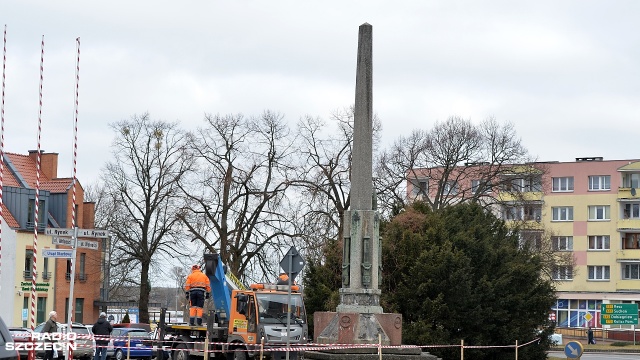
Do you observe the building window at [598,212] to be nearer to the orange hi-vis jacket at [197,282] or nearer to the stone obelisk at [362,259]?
the orange hi-vis jacket at [197,282]

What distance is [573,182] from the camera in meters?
86.0

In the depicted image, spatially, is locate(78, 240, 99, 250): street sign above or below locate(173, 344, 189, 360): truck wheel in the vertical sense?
above

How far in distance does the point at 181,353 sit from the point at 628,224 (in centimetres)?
6150

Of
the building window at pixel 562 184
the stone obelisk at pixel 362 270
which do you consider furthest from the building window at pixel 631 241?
the stone obelisk at pixel 362 270

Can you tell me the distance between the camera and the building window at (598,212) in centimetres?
8444

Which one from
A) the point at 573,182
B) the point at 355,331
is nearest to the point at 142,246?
the point at 355,331

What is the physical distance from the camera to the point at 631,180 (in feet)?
274

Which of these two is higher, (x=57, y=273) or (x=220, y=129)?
(x=220, y=129)

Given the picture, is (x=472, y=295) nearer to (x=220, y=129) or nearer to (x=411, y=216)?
(x=411, y=216)

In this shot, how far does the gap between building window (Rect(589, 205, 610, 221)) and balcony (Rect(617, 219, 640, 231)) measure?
1301 millimetres

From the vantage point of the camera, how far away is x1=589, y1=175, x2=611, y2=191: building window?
84.5 m

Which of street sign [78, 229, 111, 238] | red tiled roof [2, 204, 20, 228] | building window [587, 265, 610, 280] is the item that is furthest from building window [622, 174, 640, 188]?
street sign [78, 229, 111, 238]

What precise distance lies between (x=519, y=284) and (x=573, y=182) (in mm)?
51409

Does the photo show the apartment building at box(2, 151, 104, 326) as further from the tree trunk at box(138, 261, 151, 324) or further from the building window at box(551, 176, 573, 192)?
the building window at box(551, 176, 573, 192)
